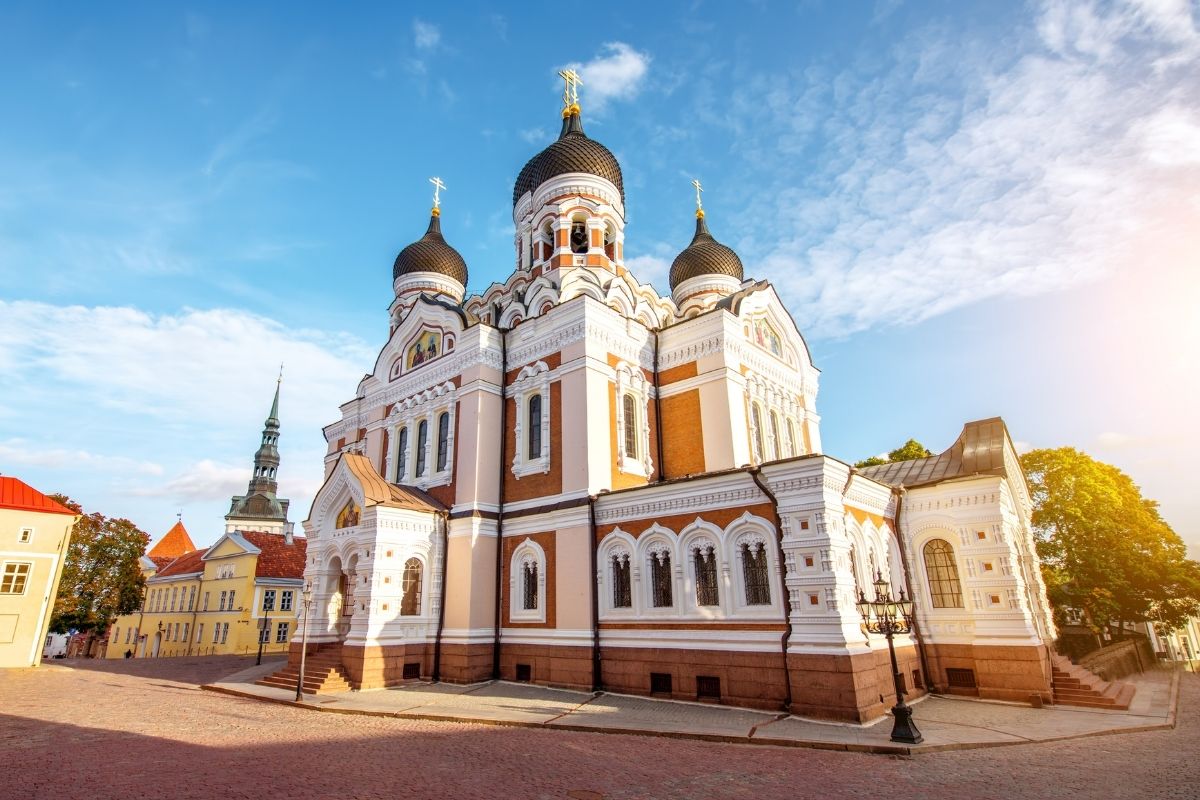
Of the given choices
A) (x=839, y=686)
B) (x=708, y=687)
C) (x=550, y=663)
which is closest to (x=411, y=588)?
(x=550, y=663)

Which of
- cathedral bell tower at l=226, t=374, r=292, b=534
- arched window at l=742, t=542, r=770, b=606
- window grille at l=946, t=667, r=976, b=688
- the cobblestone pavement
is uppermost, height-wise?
cathedral bell tower at l=226, t=374, r=292, b=534

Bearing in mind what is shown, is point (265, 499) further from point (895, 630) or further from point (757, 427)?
point (895, 630)

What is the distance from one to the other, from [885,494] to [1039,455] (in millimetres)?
15734

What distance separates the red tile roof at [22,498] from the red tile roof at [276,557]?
38.5 ft

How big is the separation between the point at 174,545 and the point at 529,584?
171 ft

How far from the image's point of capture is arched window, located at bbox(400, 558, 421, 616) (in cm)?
1639

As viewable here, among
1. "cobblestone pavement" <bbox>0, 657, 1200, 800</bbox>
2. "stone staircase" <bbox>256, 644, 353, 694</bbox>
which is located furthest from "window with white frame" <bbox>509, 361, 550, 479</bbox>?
"cobblestone pavement" <bbox>0, 657, 1200, 800</bbox>

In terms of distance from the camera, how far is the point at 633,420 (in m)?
17.5

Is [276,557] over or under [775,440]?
under

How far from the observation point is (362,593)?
15.5 meters

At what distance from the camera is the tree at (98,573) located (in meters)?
32.7

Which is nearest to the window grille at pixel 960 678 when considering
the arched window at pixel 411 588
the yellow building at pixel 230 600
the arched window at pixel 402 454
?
the arched window at pixel 411 588

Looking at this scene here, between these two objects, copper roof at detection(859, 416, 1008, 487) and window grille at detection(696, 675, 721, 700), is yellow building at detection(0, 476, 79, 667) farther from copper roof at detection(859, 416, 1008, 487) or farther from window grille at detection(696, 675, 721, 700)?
copper roof at detection(859, 416, 1008, 487)

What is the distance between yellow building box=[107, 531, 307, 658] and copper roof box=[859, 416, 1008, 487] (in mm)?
27299
